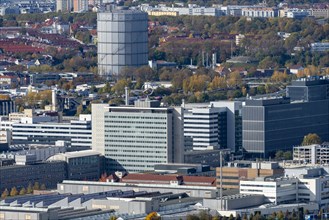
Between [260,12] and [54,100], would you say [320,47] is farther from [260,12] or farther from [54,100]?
[54,100]

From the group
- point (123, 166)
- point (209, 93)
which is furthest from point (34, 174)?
point (209, 93)

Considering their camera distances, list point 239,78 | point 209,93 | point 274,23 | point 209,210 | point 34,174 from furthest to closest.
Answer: point 274,23
point 239,78
point 209,93
point 34,174
point 209,210

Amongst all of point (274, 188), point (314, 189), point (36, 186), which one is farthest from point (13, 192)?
point (314, 189)

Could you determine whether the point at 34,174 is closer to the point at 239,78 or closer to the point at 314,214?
the point at 314,214

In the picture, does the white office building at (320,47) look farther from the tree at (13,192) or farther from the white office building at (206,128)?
the tree at (13,192)

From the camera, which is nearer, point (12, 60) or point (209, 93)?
point (209, 93)

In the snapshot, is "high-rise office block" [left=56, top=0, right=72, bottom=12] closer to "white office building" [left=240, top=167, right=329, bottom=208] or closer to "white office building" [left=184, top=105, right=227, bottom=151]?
"white office building" [left=184, top=105, right=227, bottom=151]
